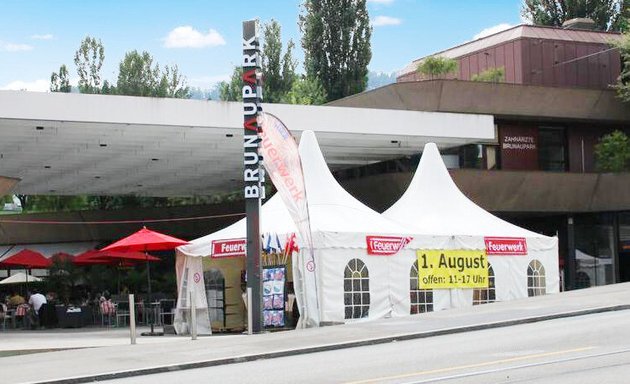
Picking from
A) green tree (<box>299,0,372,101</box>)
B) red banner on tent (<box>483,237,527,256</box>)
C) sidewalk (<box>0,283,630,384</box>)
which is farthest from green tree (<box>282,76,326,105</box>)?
sidewalk (<box>0,283,630,384</box>)

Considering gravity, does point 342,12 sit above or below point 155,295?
above

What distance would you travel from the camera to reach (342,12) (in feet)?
201

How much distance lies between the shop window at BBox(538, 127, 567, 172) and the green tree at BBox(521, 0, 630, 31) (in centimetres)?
2013

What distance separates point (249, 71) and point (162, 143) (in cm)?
946

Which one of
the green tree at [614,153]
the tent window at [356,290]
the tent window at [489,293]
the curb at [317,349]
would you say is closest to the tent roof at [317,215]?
the tent window at [356,290]

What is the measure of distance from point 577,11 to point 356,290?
1695 inches

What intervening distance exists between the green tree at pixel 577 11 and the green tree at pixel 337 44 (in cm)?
1229

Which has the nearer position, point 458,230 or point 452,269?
point 452,269

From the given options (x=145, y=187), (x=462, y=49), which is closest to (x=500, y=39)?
(x=462, y=49)

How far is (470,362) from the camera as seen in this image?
15.0m

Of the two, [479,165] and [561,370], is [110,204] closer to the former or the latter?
[479,165]

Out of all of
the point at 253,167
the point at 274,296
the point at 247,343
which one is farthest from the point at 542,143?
the point at 247,343

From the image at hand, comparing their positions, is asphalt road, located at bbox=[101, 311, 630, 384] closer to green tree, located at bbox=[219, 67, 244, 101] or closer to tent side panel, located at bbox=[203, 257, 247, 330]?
tent side panel, located at bbox=[203, 257, 247, 330]

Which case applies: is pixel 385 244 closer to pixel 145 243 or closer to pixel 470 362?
pixel 145 243
